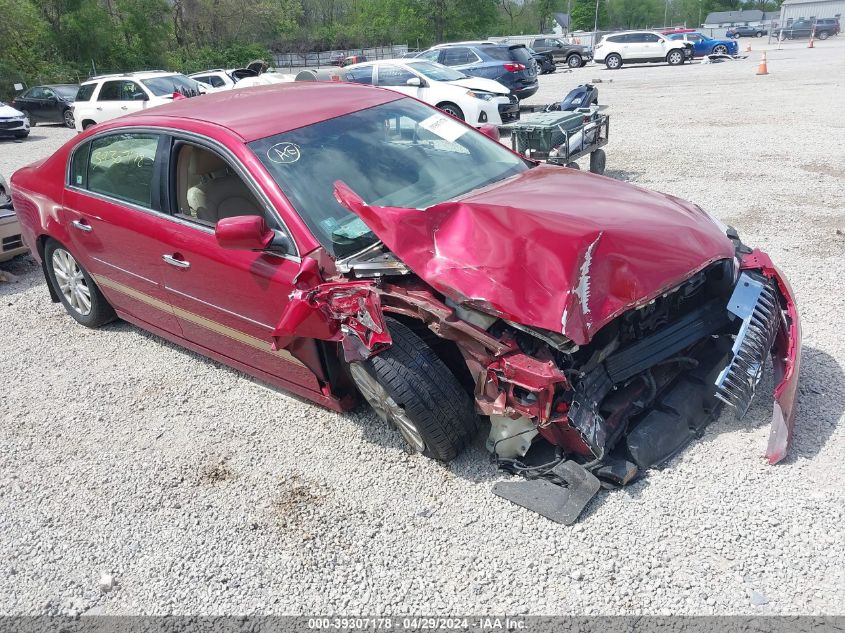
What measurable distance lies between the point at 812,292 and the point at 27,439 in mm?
5471

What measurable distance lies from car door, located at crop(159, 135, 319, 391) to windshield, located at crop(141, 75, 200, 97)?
12953mm

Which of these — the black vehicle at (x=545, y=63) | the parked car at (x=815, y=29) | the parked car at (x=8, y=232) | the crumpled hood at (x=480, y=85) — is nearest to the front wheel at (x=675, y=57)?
the black vehicle at (x=545, y=63)

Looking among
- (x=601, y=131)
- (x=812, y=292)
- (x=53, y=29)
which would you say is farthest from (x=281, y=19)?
(x=812, y=292)

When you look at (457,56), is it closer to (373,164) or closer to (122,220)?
(122,220)

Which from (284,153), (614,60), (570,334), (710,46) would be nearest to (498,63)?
(284,153)

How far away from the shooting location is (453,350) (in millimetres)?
3203

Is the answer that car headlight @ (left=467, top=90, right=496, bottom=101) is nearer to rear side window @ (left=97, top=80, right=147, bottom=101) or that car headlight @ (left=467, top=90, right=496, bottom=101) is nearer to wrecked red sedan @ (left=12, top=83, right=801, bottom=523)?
rear side window @ (left=97, top=80, right=147, bottom=101)

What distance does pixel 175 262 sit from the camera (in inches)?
151

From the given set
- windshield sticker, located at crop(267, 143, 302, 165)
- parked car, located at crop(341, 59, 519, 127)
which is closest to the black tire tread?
windshield sticker, located at crop(267, 143, 302, 165)

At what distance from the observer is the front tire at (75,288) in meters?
4.97

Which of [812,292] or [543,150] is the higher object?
[543,150]

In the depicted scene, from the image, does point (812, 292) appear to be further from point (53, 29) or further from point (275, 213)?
point (53, 29)

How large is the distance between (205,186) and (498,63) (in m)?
14.6

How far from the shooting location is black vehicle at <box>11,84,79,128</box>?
820 inches
